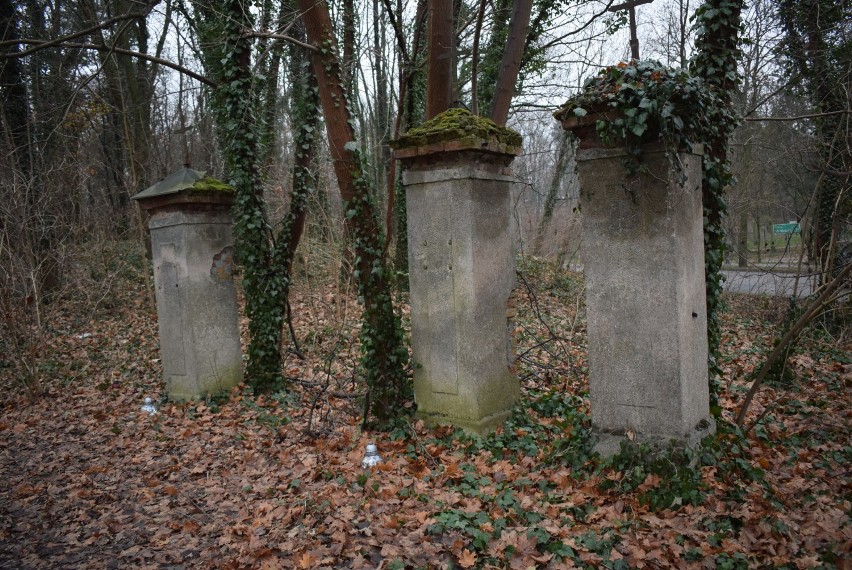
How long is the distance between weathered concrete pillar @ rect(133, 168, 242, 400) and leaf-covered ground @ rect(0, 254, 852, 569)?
48 centimetres

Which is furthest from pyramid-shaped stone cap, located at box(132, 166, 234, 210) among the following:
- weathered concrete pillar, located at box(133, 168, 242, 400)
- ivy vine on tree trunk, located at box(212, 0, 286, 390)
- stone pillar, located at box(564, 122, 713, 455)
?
stone pillar, located at box(564, 122, 713, 455)

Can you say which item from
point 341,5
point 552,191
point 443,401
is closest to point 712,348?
point 443,401

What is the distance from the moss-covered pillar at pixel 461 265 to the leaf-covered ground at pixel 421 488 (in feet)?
1.25

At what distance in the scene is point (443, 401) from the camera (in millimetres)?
5703

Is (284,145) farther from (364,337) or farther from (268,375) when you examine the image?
(364,337)


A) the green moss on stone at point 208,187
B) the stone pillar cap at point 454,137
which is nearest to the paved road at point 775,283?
the stone pillar cap at point 454,137

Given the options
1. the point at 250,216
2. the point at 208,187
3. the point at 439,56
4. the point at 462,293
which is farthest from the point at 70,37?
the point at 462,293

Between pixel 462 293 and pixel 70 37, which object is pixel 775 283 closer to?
pixel 462 293

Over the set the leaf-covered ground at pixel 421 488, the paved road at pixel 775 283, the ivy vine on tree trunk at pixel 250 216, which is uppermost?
the ivy vine on tree trunk at pixel 250 216

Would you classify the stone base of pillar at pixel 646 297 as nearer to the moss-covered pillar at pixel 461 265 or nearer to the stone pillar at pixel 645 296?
the stone pillar at pixel 645 296

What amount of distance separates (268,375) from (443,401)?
3.40 metres

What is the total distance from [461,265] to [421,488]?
198cm

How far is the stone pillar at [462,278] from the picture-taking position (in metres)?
5.43

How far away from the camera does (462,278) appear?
17.9 ft
